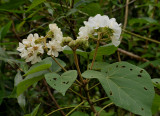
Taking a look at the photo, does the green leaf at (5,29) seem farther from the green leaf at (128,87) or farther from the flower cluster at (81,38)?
the green leaf at (128,87)

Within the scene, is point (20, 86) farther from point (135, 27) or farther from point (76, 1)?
point (135, 27)

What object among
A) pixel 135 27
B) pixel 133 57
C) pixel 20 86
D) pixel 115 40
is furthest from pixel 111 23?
pixel 135 27

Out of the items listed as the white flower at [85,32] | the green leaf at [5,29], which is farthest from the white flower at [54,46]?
the green leaf at [5,29]

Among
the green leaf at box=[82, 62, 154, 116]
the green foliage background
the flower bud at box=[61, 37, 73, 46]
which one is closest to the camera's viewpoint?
the green leaf at box=[82, 62, 154, 116]

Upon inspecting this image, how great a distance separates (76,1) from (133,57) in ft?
2.84

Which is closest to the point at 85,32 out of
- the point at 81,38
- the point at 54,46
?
the point at 81,38

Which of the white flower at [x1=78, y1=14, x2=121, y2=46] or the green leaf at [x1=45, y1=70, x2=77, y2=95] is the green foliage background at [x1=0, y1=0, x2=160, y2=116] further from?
the green leaf at [x1=45, y1=70, x2=77, y2=95]

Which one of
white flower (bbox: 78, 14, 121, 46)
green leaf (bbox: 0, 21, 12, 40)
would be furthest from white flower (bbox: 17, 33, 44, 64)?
green leaf (bbox: 0, 21, 12, 40)

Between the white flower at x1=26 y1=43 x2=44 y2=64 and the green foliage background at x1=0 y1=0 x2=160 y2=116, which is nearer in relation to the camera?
Answer: the white flower at x1=26 y1=43 x2=44 y2=64

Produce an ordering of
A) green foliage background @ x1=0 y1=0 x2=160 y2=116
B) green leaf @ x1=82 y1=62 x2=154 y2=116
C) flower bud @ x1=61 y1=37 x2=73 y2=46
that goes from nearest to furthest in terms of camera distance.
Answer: green leaf @ x1=82 y1=62 x2=154 y2=116 → flower bud @ x1=61 y1=37 x2=73 y2=46 → green foliage background @ x1=0 y1=0 x2=160 y2=116

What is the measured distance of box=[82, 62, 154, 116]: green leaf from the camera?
71 cm

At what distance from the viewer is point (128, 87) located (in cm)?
78

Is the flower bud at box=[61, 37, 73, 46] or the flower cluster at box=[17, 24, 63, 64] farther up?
the flower bud at box=[61, 37, 73, 46]

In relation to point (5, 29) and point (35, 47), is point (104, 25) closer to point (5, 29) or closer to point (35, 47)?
point (35, 47)
